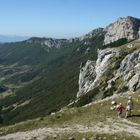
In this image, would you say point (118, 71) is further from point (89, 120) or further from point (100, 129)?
point (100, 129)

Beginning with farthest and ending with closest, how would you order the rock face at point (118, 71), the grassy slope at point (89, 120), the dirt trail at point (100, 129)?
the rock face at point (118, 71) < the dirt trail at point (100, 129) < the grassy slope at point (89, 120)

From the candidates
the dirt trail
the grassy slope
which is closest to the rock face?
the grassy slope

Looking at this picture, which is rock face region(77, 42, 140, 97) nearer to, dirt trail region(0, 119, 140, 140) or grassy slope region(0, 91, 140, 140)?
grassy slope region(0, 91, 140, 140)

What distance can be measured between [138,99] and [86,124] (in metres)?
16.6

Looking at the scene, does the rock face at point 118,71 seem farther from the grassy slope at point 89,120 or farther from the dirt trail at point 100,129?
the dirt trail at point 100,129

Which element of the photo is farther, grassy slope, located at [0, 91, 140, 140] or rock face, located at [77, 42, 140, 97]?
rock face, located at [77, 42, 140, 97]

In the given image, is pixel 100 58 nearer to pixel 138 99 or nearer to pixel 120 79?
pixel 120 79

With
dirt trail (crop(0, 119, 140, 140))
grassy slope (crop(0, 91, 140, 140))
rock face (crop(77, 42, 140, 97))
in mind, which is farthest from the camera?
rock face (crop(77, 42, 140, 97))

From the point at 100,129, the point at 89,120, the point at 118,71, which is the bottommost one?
the point at 118,71

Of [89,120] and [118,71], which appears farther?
[118,71]

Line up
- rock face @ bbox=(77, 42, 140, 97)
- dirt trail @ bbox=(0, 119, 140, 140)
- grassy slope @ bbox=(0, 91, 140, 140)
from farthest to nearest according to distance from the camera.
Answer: rock face @ bbox=(77, 42, 140, 97)
dirt trail @ bbox=(0, 119, 140, 140)
grassy slope @ bbox=(0, 91, 140, 140)

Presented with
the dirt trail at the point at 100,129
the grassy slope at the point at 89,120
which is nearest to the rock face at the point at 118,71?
the grassy slope at the point at 89,120

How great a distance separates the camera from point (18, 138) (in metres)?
40.2

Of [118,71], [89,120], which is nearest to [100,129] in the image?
[89,120]
